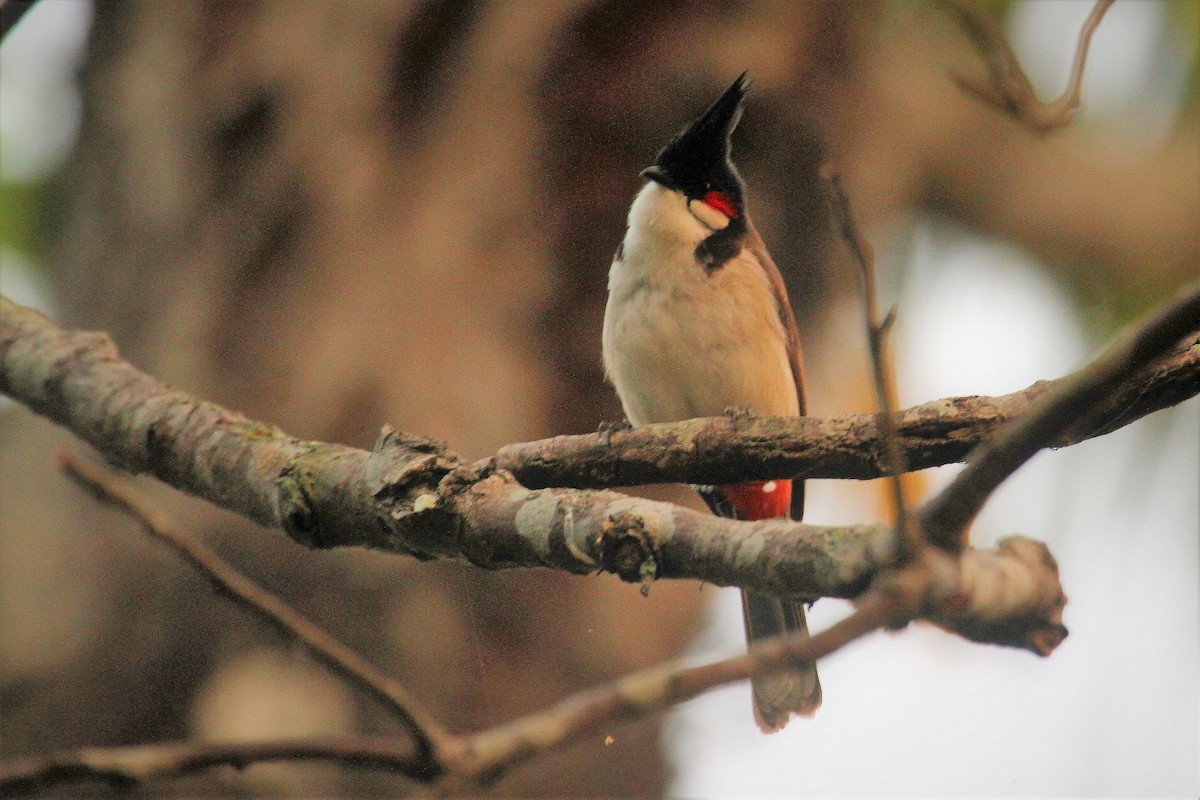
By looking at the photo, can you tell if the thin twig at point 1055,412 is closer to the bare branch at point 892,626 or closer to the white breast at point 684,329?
the bare branch at point 892,626

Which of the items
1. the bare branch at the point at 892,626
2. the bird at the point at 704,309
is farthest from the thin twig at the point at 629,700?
the bird at the point at 704,309

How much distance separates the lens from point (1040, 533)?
1.23 meters

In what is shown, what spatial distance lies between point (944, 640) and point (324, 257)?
1.43m

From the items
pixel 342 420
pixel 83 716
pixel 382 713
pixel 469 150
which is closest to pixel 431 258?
pixel 469 150

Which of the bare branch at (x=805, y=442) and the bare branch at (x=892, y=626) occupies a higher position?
the bare branch at (x=805, y=442)

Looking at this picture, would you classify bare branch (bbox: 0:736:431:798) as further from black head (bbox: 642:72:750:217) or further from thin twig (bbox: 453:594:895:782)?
black head (bbox: 642:72:750:217)

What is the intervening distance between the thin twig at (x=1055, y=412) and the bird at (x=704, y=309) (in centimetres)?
72

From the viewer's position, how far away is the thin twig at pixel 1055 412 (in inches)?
31.0

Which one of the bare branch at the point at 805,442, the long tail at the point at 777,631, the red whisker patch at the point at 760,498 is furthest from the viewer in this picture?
the red whisker patch at the point at 760,498

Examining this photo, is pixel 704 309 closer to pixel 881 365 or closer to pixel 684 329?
pixel 684 329

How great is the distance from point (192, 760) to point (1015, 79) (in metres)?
1.35

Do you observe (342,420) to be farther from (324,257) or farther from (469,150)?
(469,150)

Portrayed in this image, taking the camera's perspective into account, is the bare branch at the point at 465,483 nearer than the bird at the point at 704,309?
Yes

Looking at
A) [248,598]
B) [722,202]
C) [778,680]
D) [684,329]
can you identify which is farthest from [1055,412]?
[684,329]
